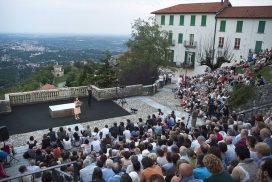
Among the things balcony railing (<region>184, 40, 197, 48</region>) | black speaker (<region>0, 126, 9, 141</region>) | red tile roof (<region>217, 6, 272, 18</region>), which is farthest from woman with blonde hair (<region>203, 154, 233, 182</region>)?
balcony railing (<region>184, 40, 197, 48</region>)

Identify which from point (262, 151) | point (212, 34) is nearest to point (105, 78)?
point (262, 151)

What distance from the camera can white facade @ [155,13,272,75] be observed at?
33.2 meters

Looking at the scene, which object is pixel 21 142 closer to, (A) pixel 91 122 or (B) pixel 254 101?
(A) pixel 91 122

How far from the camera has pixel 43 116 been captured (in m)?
17.8

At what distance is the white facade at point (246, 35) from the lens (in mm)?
32438

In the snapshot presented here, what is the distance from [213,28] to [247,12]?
487cm

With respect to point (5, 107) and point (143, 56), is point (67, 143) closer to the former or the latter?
point (5, 107)

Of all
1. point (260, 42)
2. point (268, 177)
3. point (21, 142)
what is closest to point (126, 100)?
point (21, 142)

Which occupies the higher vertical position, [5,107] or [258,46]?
[258,46]

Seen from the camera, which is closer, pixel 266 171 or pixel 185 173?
pixel 266 171

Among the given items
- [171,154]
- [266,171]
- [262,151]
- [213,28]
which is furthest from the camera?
[213,28]

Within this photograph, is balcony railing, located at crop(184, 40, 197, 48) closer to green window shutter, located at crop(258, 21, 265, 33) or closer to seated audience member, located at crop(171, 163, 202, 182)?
green window shutter, located at crop(258, 21, 265, 33)

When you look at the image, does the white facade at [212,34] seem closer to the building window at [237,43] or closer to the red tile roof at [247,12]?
the building window at [237,43]

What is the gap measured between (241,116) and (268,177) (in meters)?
10.3
